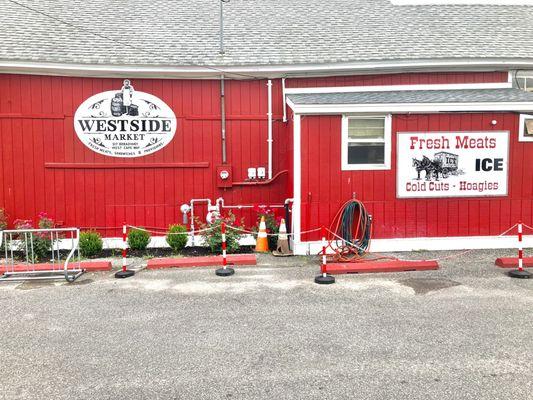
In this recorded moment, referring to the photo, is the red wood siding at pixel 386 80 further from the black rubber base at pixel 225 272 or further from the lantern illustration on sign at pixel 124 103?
the black rubber base at pixel 225 272

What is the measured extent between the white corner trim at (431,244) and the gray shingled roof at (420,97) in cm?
295

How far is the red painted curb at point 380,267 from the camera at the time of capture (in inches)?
327

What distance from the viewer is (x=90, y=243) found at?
→ 10.2 meters

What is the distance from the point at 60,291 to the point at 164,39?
23.6 feet

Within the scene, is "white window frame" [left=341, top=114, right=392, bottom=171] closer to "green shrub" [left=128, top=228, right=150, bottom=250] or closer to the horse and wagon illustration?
the horse and wagon illustration

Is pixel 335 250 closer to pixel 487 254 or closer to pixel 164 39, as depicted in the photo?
pixel 487 254

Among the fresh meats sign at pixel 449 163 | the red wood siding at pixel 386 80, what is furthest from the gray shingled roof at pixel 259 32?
the fresh meats sign at pixel 449 163

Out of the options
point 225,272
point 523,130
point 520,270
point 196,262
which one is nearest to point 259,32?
point 196,262

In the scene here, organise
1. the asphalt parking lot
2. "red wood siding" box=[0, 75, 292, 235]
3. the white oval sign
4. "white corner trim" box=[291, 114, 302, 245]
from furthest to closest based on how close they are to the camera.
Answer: the white oval sign
"red wood siding" box=[0, 75, 292, 235]
"white corner trim" box=[291, 114, 302, 245]
the asphalt parking lot

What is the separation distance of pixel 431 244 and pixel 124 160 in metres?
7.28

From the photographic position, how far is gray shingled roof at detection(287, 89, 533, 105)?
9742 mm

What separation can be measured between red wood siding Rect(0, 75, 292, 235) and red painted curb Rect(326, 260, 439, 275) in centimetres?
335

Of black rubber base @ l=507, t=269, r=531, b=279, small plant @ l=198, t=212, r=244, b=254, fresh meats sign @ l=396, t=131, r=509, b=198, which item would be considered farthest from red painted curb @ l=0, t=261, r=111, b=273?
black rubber base @ l=507, t=269, r=531, b=279

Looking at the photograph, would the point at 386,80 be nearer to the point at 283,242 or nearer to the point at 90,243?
the point at 283,242
